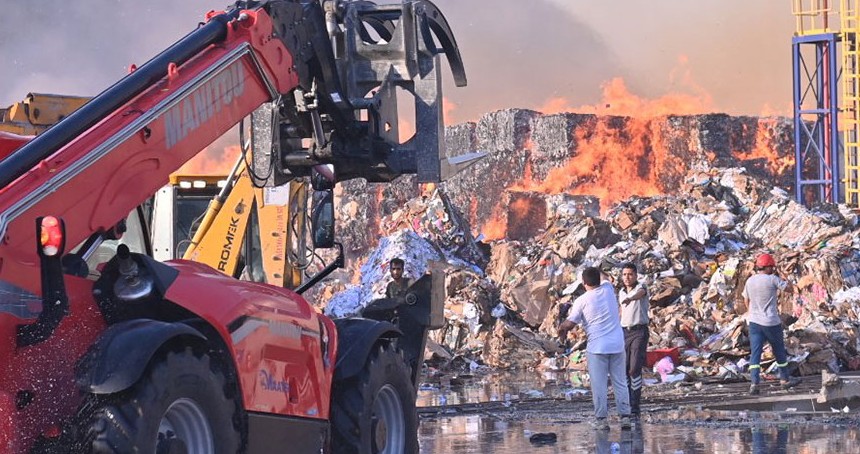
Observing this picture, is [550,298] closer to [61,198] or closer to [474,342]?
[474,342]

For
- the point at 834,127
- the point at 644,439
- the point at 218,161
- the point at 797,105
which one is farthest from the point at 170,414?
the point at 797,105

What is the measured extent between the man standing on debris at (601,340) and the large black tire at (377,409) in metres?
4.70

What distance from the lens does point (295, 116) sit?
10117 mm

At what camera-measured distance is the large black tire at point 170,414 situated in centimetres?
680

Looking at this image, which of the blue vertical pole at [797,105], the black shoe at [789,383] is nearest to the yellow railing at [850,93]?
the blue vertical pole at [797,105]

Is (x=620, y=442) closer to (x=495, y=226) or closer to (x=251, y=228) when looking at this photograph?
(x=251, y=228)

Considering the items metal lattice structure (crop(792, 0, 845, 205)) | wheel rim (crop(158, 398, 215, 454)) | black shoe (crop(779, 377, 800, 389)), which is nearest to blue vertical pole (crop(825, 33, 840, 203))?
metal lattice structure (crop(792, 0, 845, 205))

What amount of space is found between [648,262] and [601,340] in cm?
1510

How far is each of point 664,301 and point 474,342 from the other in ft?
11.5

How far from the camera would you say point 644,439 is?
44.5 feet

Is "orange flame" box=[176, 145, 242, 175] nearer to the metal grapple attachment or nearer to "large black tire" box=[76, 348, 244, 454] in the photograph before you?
the metal grapple attachment

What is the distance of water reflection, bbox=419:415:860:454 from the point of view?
1266 cm

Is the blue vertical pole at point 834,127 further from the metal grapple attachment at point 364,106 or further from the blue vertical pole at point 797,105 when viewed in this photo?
the metal grapple attachment at point 364,106

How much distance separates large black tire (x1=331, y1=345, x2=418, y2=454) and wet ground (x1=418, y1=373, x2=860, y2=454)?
9.50ft
